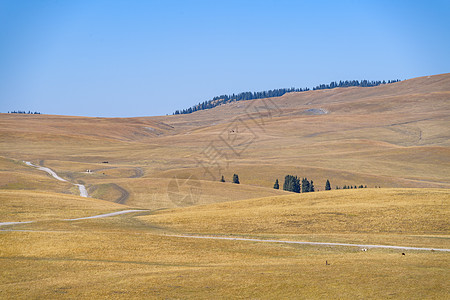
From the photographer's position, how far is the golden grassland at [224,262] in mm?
20344

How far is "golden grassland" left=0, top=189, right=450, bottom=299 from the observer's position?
20.3m

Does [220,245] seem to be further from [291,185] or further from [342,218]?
[291,185]

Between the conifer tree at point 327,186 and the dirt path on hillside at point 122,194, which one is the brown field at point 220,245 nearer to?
the dirt path on hillside at point 122,194

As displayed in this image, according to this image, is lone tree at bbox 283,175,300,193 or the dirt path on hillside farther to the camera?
lone tree at bbox 283,175,300,193

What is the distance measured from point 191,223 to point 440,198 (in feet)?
79.8

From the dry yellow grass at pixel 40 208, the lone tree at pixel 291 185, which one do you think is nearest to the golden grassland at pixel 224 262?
the dry yellow grass at pixel 40 208

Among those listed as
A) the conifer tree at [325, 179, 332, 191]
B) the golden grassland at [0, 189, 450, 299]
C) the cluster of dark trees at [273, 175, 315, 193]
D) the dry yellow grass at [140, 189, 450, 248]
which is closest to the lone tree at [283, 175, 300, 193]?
the cluster of dark trees at [273, 175, 315, 193]

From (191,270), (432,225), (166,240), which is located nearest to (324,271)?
(191,270)

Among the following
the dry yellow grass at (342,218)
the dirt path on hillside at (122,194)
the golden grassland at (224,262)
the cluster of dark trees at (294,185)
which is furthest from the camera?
the cluster of dark trees at (294,185)

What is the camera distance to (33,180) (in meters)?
96.8

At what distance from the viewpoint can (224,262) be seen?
27438 mm

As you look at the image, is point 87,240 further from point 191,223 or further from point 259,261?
point 191,223

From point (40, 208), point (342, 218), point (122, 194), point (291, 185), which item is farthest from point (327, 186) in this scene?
point (40, 208)

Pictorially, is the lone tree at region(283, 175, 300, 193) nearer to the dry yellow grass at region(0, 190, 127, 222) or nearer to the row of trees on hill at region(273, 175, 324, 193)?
the row of trees on hill at region(273, 175, 324, 193)
